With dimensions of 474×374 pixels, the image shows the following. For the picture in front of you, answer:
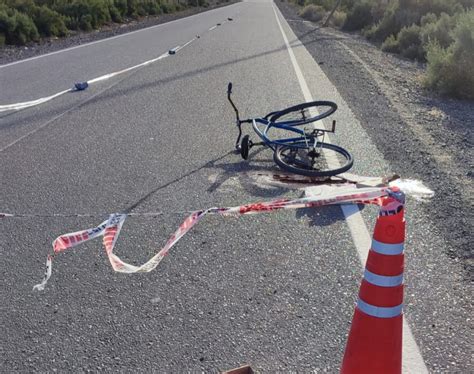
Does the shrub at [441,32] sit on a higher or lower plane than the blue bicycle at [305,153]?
lower

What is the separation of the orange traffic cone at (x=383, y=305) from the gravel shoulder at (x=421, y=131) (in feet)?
4.17

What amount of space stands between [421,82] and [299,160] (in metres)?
6.24

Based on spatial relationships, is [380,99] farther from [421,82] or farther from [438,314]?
[438,314]

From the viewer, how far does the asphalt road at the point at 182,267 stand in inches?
121

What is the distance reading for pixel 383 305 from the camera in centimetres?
275

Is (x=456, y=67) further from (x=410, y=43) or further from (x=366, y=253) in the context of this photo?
(x=410, y=43)

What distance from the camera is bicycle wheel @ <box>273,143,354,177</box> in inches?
219

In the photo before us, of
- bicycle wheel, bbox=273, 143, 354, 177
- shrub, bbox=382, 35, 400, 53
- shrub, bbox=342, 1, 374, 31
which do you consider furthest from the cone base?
shrub, bbox=342, 1, 374, 31

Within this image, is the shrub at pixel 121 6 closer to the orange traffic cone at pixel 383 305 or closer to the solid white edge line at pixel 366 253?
the solid white edge line at pixel 366 253

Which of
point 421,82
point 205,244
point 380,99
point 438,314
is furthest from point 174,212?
point 421,82

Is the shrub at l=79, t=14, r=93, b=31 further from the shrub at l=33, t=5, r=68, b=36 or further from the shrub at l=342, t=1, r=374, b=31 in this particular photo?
the shrub at l=342, t=1, r=374, b=31

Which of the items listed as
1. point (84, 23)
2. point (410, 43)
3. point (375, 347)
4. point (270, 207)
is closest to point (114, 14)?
point (84, 23)

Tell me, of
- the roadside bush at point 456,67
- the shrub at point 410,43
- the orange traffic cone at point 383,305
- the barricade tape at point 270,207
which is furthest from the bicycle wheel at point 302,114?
the shrub at point 410,43

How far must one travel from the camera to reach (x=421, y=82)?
36.7 ft
